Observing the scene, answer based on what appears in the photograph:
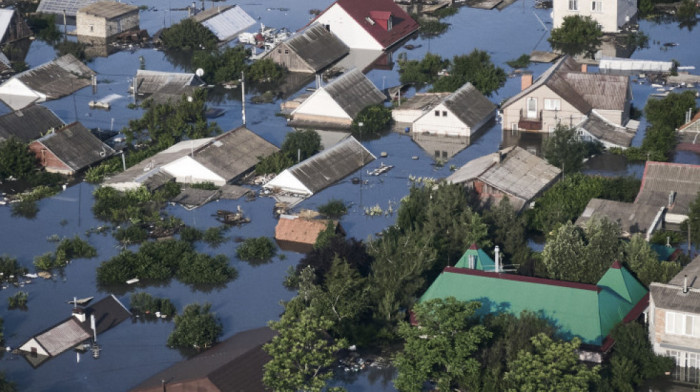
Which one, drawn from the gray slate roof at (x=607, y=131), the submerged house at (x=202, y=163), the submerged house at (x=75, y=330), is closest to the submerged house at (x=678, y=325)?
the submerged house at (x=75, y=330)

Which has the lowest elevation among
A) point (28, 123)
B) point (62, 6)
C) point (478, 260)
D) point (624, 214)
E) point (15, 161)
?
point (62, 6)

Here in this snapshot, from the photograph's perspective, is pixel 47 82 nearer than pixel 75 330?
No

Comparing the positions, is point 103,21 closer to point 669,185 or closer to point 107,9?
point 107,9

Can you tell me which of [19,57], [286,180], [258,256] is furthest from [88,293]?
[19,57]

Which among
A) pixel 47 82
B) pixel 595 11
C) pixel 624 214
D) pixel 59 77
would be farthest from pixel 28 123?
pixel 595 11

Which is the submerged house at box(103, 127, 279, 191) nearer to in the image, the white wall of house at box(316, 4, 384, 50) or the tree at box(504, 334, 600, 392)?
the tree at box(504, 334, 600, 392)

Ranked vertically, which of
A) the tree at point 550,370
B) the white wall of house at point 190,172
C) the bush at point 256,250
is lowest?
the bush at point 256,250

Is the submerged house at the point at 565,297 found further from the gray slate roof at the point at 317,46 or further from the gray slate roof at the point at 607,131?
the gray slate roof at the point at 317,46
